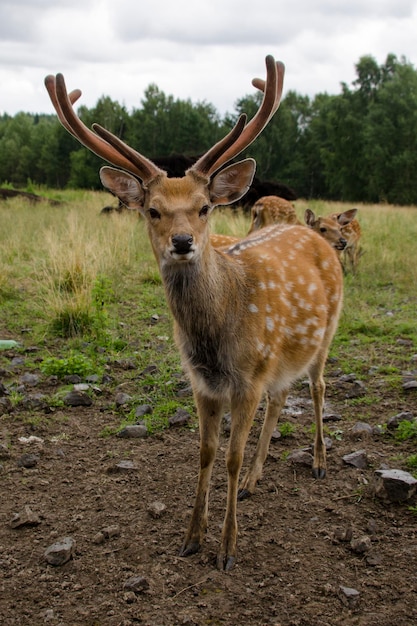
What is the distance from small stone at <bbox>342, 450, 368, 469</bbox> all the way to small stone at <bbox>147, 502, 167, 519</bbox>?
126cm

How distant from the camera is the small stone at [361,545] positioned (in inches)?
122

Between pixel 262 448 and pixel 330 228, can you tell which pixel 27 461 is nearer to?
pixel 262 448

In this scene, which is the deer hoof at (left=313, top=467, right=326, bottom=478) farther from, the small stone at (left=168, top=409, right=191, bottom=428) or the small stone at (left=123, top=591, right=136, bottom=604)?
the small stone at (left=123, top=591, right=136, bottom=604)

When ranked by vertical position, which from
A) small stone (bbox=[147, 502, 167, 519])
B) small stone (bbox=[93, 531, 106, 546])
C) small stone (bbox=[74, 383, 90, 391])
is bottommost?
small stone (bbox=[93, 531, 106, 546])

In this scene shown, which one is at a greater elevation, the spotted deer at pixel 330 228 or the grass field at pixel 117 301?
the spotted deer at pixel 330 228

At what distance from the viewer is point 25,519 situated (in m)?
3.32

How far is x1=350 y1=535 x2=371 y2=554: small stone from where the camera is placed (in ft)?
10.2

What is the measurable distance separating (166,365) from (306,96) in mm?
60254

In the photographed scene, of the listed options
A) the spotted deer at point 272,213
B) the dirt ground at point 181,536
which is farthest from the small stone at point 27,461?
the spotted deer at point 272,213

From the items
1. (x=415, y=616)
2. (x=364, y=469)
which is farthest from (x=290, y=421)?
(x=415, y=616)

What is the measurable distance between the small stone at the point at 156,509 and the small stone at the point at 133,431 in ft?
2.97

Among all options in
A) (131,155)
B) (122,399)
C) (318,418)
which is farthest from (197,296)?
(122,399)

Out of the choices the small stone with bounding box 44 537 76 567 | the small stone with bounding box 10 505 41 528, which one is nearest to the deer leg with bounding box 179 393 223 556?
the small stone with bounding box 44 537 76 567

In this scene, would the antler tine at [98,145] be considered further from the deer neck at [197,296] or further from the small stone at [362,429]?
the small stone at [362,429]
